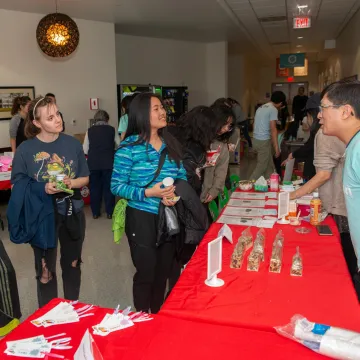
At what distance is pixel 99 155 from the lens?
17.9 ft

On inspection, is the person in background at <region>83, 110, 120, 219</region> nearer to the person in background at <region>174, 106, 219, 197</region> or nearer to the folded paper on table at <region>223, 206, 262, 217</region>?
the person in background at <region>174, 106, 219, 197</region>

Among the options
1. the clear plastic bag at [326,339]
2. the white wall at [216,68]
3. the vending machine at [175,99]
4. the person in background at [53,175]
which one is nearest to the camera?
the clear plastic bag at [326,339]

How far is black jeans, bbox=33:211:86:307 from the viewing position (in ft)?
8.12

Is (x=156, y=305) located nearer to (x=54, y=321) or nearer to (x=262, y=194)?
(x=54, y=321)

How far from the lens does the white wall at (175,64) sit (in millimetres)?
9352

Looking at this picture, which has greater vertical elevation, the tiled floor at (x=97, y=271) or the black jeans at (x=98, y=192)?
the black jeans at (x=98, y=192)

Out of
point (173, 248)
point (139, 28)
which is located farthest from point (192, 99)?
point (173, 248)

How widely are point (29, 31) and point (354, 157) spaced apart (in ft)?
20.4

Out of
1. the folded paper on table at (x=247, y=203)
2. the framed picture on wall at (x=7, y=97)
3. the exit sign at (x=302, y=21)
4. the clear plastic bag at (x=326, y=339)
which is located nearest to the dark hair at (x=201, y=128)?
the folded paper on table at (x=247, y=203)

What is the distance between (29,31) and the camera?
6.38m

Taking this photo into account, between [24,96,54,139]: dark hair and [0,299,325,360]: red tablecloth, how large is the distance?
1.29 m

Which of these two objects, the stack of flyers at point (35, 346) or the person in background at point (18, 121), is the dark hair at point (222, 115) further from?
the person in background at point (18, 121)

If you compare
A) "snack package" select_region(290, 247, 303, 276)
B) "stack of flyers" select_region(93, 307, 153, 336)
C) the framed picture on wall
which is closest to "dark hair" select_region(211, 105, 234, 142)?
"snack package" select_region(290, 247, 303, 276)

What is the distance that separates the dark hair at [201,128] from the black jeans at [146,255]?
3.26ft
